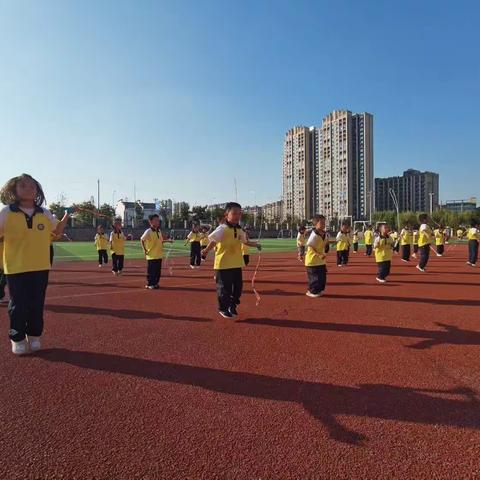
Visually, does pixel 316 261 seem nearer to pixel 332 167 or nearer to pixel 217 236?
pixel 217 236

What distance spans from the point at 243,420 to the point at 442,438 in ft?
4.98

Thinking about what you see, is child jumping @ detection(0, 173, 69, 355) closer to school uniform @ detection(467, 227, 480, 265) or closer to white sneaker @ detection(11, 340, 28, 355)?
white sneaker @ detection(11, 340, 28, 355)

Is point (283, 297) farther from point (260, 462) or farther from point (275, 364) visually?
point (260, 462)

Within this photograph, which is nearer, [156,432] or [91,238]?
[156,432]

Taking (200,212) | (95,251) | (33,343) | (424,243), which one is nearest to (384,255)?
(424,243)

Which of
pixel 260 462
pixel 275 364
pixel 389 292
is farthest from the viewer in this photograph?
pixel 389 292

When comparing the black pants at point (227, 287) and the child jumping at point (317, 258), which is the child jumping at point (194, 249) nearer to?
the child jumping at point (317, 258)

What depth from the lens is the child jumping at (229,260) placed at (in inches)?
284

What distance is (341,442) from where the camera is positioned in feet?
10.0

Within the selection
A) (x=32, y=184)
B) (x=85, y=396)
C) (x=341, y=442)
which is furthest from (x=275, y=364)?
(x=32, y=184)

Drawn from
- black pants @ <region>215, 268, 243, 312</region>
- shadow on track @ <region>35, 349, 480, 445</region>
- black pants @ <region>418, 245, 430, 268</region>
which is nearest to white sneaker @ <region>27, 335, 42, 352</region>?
shadow on track @ <region>35, 349, 480, 445</region>

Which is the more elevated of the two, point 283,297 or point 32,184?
point 32,184

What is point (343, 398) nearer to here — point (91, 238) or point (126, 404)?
point (126, 404)

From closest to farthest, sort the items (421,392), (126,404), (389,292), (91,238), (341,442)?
(341,442) → (126,404) → (421,392) → (389,292) → (91,238)
